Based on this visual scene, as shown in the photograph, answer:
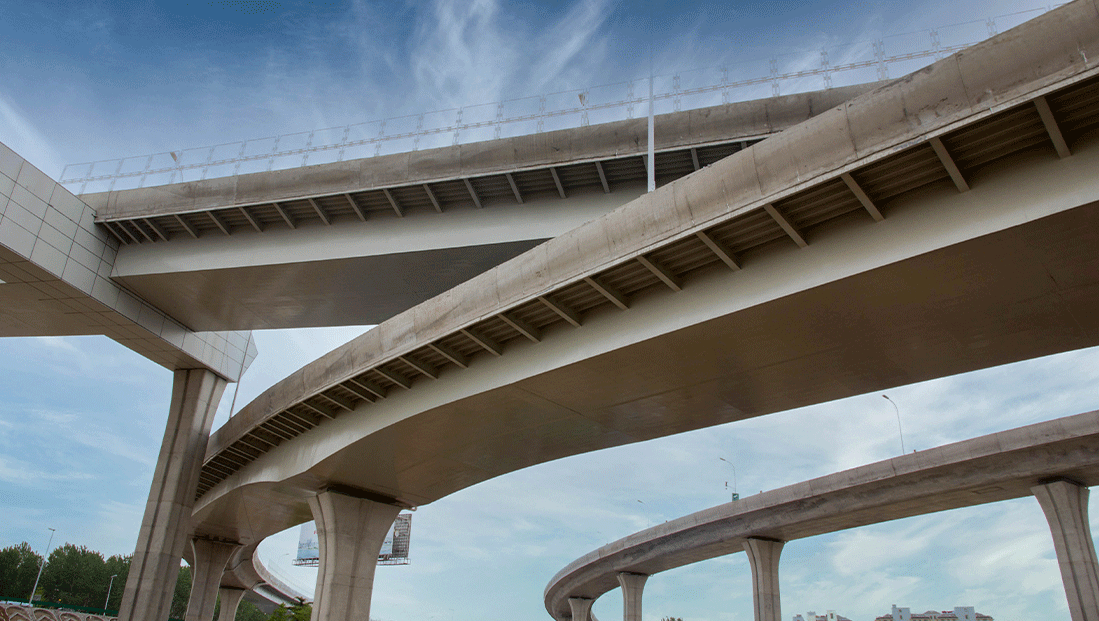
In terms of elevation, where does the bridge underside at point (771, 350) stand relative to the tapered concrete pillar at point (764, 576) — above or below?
above

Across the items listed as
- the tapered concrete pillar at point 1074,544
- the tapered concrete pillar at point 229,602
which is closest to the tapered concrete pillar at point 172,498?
the tapered concrete pillar at point 1074,544

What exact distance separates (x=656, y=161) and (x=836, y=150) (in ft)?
36.6

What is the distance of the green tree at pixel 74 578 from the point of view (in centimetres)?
8962

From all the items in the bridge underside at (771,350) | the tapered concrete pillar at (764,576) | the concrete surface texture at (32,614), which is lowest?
the concrete surface texture at (32,614)

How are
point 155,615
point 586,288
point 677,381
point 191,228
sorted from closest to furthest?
point 586,288, point 677,381, point 191,228, point 155,615

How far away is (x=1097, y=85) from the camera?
31.7 feet

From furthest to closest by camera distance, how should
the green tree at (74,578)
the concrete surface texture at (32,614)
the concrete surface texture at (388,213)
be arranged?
the green tree at (74,578)
the concrete surface texture at (32,614)
the concrete surface texture at (388,213)

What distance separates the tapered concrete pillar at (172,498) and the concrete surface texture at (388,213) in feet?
20.6

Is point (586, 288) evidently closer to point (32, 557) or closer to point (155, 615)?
point (155, 615)

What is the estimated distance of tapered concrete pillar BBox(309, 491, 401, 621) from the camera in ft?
85.1

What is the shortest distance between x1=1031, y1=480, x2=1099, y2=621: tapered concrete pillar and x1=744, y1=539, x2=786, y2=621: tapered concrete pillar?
1566cm

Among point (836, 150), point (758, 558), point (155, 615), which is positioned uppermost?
point (836, 150)

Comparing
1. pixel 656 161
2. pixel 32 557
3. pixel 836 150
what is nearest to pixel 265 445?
pixel 656 161

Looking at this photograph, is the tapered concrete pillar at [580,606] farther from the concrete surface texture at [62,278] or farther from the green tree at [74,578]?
the green tree at [74,578]
